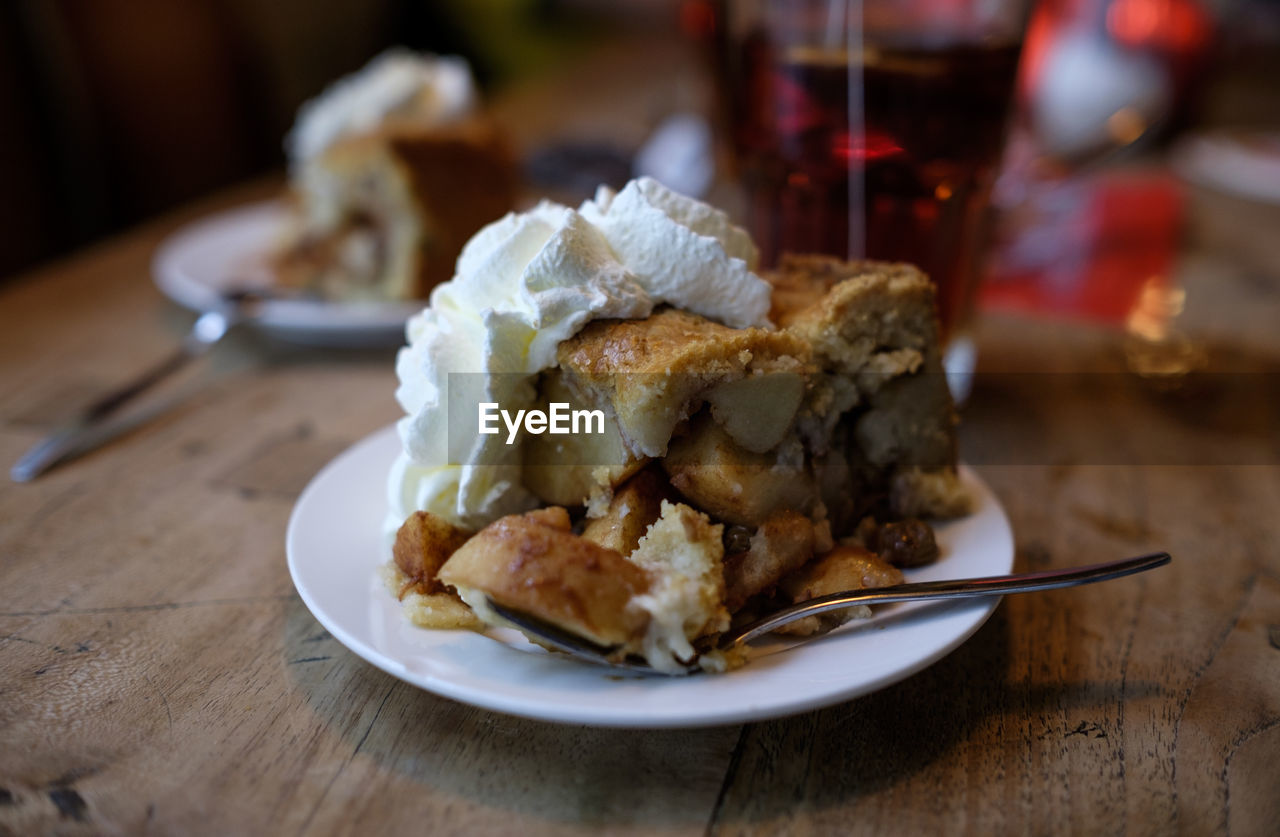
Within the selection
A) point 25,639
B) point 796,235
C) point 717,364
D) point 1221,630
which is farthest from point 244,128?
point 1221,630

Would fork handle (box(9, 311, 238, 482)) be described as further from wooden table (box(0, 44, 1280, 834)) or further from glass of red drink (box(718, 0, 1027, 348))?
glass of red drink (box(718, 0, 1027, 348))

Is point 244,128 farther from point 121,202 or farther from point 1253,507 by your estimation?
point 1253,507

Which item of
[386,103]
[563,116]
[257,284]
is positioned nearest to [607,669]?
[257,284]

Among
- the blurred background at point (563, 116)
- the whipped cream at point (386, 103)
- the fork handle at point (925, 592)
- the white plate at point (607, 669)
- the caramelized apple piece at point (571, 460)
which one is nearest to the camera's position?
the white plate at point (607, 669)

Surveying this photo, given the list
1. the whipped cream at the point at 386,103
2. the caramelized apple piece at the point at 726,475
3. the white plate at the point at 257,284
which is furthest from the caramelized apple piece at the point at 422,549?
the whipped cream at the point at 386,103

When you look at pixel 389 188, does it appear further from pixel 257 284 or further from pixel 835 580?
pixel 835 580

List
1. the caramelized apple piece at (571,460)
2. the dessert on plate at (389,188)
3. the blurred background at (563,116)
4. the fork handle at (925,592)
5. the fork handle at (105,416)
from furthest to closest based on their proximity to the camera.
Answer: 1. the blurred background at (563,116)
2. the dessert on plate at (389,188)
3. the fork handle at (105,416)
4. the caramelized apple piece at (571,460)
5. the fork handle at (925,592)

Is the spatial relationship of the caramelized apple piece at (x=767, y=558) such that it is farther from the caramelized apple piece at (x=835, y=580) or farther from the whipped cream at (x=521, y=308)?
the whipped cream at (x=521, y=308)
